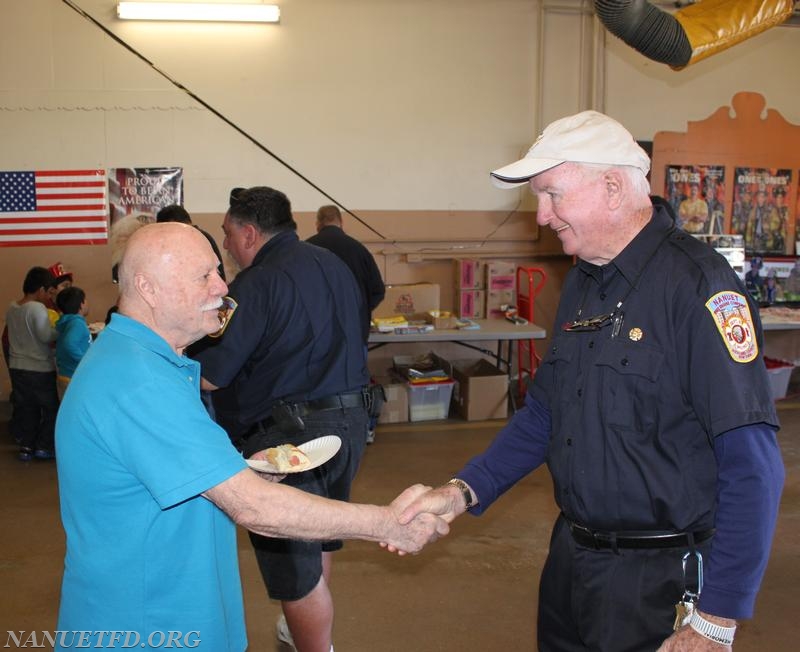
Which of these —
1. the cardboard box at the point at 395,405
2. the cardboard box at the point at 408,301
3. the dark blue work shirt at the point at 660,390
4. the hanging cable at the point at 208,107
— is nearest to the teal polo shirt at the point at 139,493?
the dark blue work shirt at the point at 660,390

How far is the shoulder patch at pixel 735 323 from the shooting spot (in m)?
1.55

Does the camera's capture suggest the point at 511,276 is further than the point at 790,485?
Yes

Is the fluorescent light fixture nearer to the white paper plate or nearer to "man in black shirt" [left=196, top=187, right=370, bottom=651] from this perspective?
"man in black shirt" [left=196, top=187, right=370, bottom=651]

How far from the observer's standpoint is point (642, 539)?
1.70 meters

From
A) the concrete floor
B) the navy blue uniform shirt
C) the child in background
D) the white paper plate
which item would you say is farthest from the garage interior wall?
the white paper plate

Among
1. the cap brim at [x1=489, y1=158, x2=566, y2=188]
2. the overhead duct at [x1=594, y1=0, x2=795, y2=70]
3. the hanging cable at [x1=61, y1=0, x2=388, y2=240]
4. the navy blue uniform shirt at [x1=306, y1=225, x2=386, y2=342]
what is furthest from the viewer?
the hanging cable at [x1=61, y1=0, x2=388, y2=240]

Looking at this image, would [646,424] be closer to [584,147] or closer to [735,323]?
[735,323]

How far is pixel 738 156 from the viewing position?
312 inches

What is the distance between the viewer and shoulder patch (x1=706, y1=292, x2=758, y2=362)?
1546 millimetres

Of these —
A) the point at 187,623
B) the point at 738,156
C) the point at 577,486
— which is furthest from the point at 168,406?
the point at 738,156

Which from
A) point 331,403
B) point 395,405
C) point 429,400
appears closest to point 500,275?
point 429,400

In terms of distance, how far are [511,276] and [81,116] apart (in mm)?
4318

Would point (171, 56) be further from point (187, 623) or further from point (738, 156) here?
point (187, 623)

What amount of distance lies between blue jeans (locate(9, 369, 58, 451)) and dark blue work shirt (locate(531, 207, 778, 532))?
508cm
